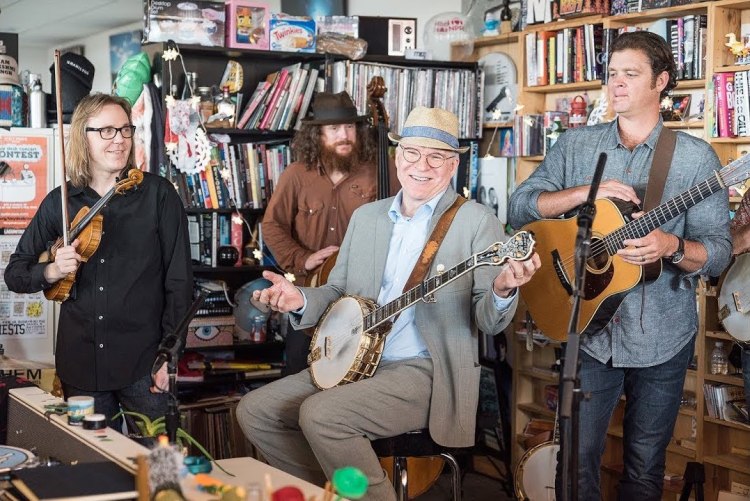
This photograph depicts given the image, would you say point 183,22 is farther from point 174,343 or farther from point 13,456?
point 13,456

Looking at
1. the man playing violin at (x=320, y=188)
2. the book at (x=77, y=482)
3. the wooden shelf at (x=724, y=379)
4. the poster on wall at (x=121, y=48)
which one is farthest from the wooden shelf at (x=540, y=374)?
the poster on wall at (x=121, y=48)

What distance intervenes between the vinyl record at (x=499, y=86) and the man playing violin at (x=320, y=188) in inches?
36.6

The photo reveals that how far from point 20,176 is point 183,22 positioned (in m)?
1.01

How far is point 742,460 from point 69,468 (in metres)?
2.96

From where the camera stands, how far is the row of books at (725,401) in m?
4.07

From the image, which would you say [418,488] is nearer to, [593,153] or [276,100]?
[593,153]

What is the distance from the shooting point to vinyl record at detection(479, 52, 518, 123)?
518 centimetres

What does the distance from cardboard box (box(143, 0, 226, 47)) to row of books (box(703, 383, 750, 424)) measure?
2.65 m

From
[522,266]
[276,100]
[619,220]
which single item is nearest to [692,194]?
[619,220]

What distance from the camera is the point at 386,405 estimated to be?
311 centimetres

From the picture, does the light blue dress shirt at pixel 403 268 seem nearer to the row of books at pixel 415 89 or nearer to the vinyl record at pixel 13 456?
the vinyl record at pixel 13 456

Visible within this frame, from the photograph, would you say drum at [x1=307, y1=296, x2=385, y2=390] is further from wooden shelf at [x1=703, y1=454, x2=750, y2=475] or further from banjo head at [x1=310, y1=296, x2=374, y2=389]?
wooden shelf at [x1=703, y1=454, x2=750, y2=475]

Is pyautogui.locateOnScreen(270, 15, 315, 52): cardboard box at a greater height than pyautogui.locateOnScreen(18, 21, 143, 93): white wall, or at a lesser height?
lesser

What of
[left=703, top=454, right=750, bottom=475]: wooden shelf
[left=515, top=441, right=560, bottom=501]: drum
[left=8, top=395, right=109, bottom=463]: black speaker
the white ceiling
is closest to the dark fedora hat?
[left=515, top=441, right=560, bottom=501]: drum
